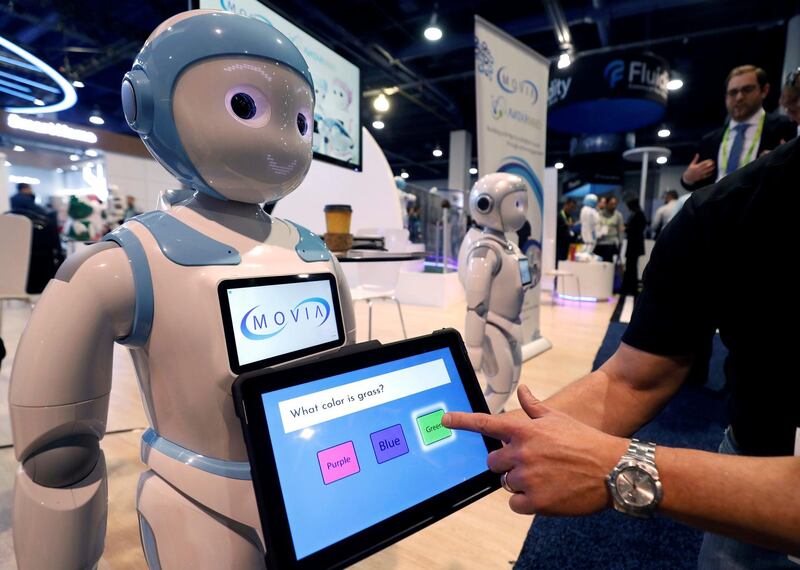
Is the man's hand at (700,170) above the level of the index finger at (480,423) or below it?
above

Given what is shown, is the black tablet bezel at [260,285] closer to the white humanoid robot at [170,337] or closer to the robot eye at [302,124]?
the white humanoid robot at [170,337]

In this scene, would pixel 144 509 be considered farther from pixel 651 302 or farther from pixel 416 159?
pixel 416 159

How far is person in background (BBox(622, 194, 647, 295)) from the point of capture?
6.78 metres

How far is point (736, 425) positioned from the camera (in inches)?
37.7

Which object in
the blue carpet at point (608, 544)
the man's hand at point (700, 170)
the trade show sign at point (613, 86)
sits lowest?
the blue carpet at point (608, 544)

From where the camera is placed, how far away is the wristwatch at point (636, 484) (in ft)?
1.86

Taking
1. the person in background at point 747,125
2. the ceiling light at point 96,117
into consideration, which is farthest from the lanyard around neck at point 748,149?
the ceiling light at point 96,117

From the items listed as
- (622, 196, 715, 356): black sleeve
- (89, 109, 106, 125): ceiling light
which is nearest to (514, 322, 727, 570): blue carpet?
(622, 196, 715, 356): black sleeve

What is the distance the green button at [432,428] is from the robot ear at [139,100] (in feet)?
2.27

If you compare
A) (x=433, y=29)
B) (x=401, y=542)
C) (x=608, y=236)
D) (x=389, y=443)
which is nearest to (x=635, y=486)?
(x=389, y=443)

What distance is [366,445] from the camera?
0.63 meters

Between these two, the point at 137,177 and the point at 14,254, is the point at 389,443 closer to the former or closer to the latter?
the point at 14,254

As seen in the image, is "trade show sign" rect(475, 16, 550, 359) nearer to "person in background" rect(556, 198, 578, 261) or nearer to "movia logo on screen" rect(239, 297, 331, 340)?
"movia logo on screen" rect(239, 297, 331, 340)

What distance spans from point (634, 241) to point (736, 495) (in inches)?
287
